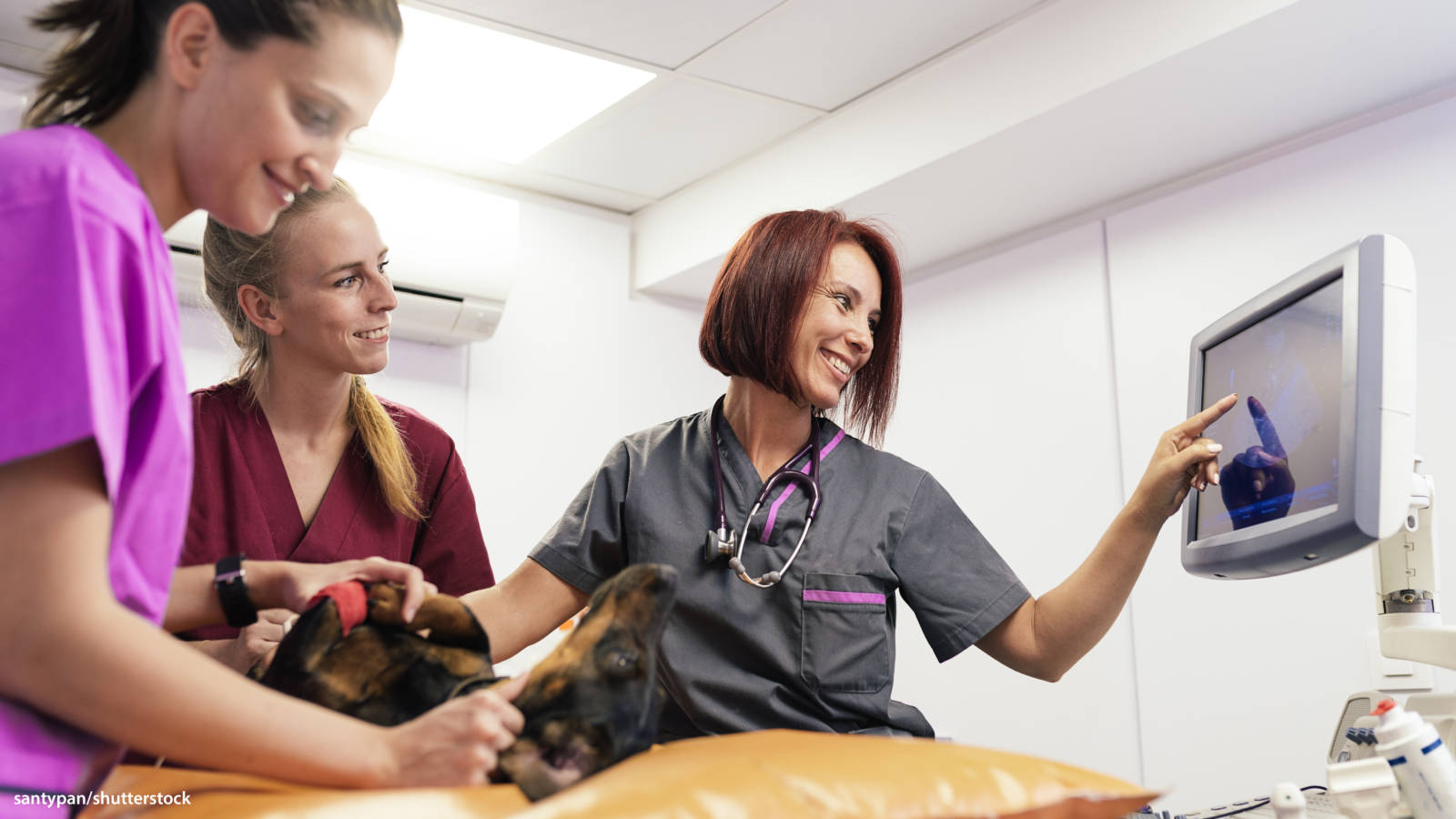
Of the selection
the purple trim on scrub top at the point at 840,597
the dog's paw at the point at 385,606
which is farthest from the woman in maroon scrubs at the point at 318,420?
the dog's paw at the point at 385,606

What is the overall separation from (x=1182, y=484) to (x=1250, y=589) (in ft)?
4.32

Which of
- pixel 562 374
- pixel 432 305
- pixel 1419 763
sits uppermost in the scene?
pixel 432 305

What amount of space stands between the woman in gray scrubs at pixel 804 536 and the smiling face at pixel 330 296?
40 centimetres

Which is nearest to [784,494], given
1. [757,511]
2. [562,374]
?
[757,511]

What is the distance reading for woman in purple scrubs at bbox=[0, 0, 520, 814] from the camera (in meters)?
0.72

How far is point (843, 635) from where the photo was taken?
1531 millimetres

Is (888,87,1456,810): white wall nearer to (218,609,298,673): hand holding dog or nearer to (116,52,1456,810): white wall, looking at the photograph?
(116,52,1456,810): white wall

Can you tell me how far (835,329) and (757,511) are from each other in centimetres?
29

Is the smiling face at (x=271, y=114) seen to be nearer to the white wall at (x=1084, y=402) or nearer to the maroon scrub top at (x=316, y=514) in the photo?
the maroon scrub top at (x=316, y=514)

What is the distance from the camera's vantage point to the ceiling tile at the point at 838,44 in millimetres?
2637

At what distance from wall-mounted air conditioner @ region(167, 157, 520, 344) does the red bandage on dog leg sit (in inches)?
87.2

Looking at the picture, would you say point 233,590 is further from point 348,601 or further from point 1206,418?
point 1206,418

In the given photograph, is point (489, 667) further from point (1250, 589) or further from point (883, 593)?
point (1250, 589)

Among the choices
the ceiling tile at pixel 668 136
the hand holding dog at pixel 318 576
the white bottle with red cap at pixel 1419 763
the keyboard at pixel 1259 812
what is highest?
the ceiling tile at pixel 668 136
